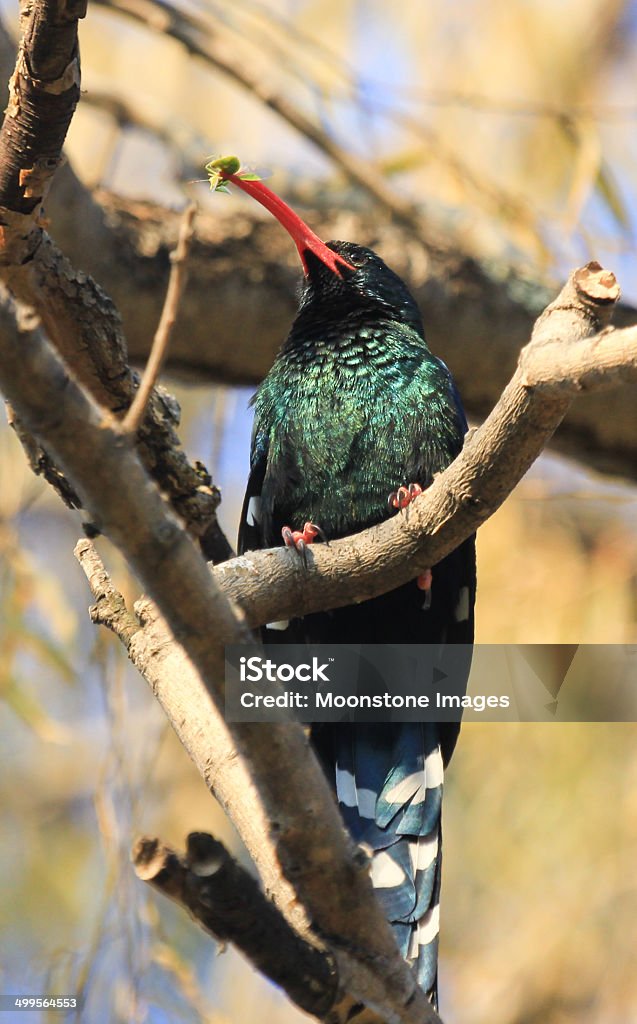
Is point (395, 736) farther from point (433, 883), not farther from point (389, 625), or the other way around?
point (433, 883)

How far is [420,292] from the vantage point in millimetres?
5516

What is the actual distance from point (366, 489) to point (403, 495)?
0.16 metres

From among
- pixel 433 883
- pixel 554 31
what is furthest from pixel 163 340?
pixel 554 31

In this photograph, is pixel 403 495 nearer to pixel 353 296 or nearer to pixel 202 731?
pixel 353 296

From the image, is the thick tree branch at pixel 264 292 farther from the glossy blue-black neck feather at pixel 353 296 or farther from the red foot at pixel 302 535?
the red foot at pixel 302 535

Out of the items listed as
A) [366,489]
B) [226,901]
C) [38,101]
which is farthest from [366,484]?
[226,901]

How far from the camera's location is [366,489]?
141 inches

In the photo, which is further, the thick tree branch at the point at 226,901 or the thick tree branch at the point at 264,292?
the thick tree branch at the point at 264,292

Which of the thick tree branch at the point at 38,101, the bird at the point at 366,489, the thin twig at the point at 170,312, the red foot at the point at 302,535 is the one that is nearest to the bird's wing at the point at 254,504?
the bird at the point at 366,489

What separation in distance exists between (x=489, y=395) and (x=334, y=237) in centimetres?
110

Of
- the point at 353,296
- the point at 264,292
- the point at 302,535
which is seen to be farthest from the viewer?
the point at 264,292

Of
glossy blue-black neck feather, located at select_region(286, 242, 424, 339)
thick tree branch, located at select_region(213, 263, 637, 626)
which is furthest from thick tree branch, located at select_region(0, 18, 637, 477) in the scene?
thick tree branch, located at select_region(213, 263, 637, 626)

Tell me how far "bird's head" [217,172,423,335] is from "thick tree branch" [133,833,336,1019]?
98.9 inches

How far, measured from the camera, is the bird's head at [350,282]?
4.07m
